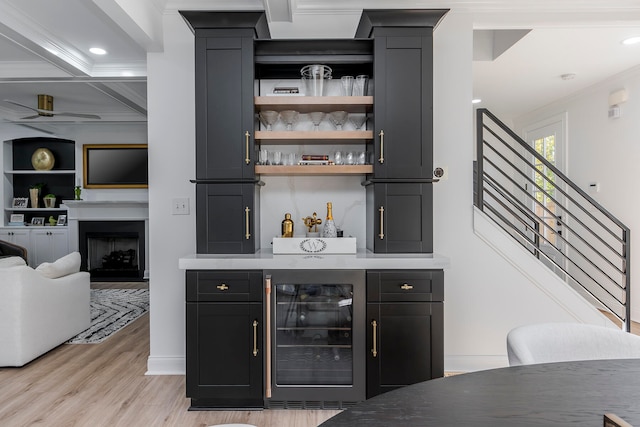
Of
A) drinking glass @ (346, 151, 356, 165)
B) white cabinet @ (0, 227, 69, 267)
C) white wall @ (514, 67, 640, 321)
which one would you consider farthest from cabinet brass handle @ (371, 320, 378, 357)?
white cabinet @ (0, 227, 69, 267)

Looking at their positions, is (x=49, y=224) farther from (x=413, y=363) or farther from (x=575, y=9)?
(x=575, y=9)

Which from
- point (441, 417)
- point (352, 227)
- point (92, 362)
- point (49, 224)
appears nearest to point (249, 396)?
point (352, 227)

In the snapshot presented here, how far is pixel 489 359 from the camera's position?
2.97m

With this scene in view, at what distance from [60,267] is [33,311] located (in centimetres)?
61

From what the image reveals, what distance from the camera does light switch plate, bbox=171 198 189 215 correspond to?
2.98m

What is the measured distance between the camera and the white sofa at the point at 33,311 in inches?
120

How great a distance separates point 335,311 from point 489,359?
134 centimetres

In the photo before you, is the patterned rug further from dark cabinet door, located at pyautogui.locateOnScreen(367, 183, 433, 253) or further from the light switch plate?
dark cabinet door, located at pyautogui.locateOnScreen(367, 183, 433, 253)

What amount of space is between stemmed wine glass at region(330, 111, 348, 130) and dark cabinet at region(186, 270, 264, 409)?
1.13 metres

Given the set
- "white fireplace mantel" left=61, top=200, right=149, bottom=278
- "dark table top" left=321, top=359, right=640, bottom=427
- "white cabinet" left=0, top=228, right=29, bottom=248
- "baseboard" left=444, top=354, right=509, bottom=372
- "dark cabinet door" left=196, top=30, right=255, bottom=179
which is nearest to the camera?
"dark table top" left=321, top=359, right=640, bottom=427

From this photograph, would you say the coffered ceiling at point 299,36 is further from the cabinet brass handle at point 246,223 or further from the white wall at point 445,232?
the cabinet brass handle at point 246,223

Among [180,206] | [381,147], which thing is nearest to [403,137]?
[381,147]

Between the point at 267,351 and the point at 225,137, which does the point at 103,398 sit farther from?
the point at 225,137

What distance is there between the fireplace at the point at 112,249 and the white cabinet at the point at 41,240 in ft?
1.22
